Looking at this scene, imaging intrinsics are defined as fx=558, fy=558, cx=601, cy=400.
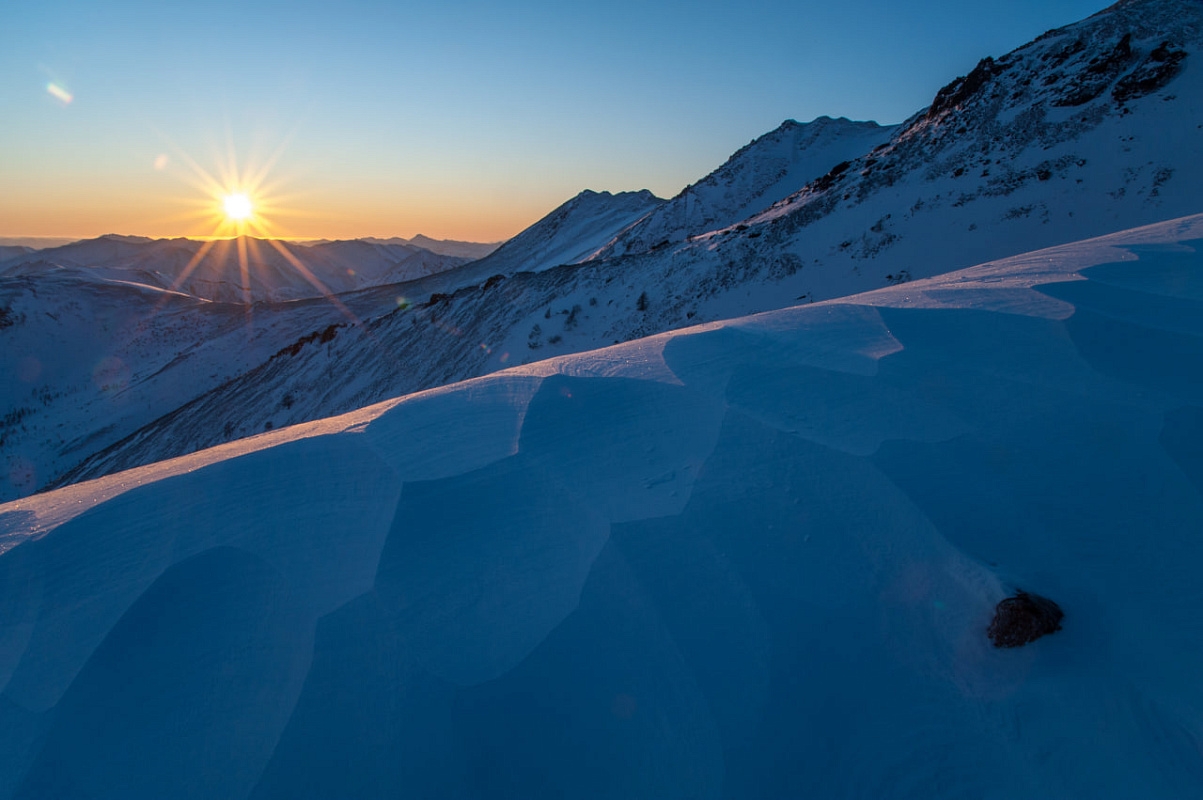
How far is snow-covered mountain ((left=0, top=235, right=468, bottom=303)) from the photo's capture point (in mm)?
101625

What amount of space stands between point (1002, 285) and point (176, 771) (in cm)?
624

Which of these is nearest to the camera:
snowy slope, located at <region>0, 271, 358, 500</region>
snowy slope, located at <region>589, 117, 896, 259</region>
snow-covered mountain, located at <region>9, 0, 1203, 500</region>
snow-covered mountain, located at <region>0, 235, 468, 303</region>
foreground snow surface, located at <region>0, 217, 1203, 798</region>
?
foreground snow surface, located at <region>0, 217, 1203, 798</region>

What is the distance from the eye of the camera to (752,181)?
4178 centimetres

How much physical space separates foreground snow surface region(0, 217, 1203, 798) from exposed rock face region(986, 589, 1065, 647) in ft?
0.18

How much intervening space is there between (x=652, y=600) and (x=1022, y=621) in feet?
4.66

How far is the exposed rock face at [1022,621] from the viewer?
2.14 metres

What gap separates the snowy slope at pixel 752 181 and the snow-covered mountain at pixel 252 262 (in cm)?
6966

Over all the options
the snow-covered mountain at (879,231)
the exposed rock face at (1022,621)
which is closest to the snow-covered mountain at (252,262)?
the snow-covered mountain at (879,231)

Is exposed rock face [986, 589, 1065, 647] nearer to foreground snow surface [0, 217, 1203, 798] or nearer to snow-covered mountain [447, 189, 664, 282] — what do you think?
foreground snow surface [0, 217, 1203, 798]

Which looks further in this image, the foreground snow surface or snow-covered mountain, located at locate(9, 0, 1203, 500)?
snow-covered mountain, located at locate(9, 0, 1203, 500)

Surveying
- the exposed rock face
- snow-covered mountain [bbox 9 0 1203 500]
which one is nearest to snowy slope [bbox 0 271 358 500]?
snow-covered mountain [bbox 9 0 1203 500]

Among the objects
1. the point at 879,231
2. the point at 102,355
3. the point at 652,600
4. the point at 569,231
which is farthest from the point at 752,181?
the point at 102,355

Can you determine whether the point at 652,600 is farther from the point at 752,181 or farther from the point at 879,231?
the point at 752,181

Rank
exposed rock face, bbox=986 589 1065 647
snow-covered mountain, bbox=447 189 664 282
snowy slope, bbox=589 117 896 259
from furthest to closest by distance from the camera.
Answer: snow-covered mountain, bbox=447 189 664 282, snowy slope, bbox=589 117 896 259, exposed rock face, bbox=986 589 1065 647
